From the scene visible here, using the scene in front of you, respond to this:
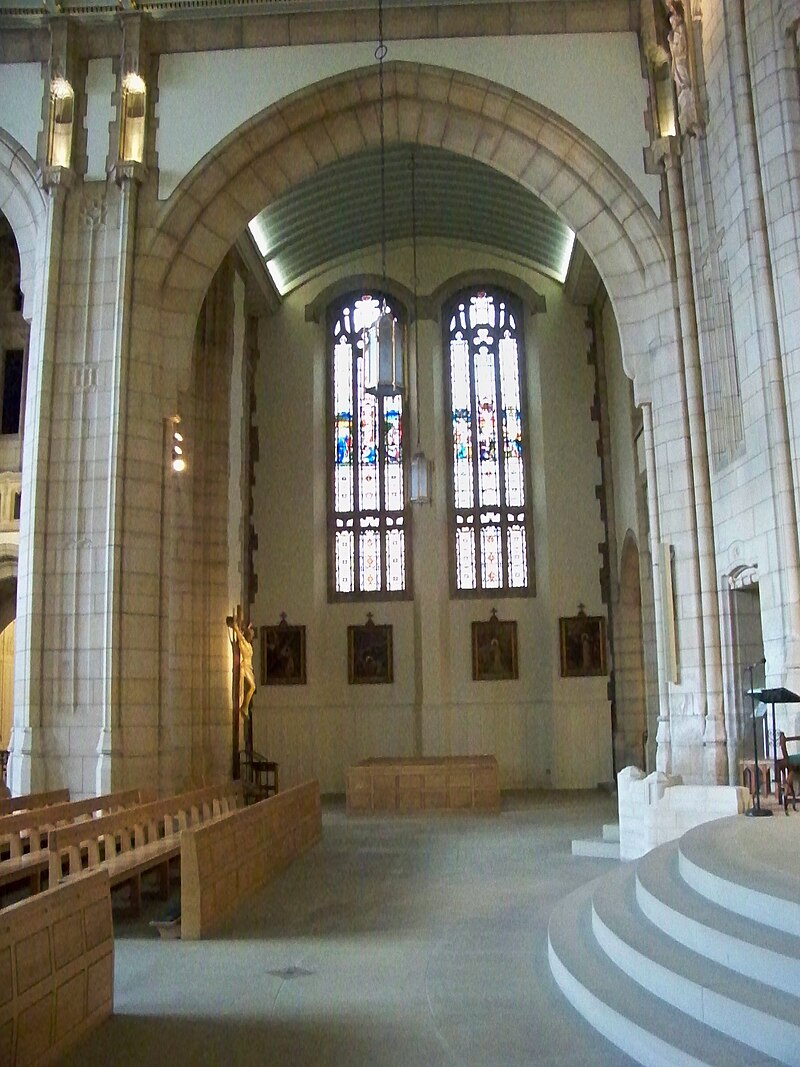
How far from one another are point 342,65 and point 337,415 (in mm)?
7895

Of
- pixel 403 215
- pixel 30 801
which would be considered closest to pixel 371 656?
pixel 403 215

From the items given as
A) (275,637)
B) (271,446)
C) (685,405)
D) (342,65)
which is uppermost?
(342,65)

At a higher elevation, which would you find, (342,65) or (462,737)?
(342,65)

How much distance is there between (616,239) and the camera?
11672mm

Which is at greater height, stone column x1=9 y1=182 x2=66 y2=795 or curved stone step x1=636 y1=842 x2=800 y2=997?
stone column x1=9 y1=182 x2=66 y2=795

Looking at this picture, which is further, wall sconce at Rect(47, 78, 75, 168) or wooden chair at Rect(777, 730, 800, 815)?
wall sconce at Rect(47, 78, 75, 168)

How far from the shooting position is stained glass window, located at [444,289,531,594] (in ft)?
60.4

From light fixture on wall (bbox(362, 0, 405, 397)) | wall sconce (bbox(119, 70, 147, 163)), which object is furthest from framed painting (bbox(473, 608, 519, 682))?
wall sconce (bbox(119, 70, 147, 163))

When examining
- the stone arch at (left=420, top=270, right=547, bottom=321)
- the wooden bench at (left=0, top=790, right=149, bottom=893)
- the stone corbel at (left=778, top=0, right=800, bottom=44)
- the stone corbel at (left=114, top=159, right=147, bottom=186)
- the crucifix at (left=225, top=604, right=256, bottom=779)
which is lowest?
the wooden bench at (left=0, top=790, right=149, bottom=893)

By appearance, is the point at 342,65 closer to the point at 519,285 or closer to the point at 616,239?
the point at 616,239

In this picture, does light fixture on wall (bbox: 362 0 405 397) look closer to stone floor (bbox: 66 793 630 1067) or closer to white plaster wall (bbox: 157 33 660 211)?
white plaster wall (bbox: 157 33 660 211)

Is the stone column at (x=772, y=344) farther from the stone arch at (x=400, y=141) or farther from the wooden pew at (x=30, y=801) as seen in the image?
the wooden pew at (x=30, y=801)

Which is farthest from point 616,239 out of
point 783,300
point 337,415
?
point 337,415

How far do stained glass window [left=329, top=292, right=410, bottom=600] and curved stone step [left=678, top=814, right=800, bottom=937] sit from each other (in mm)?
12599
